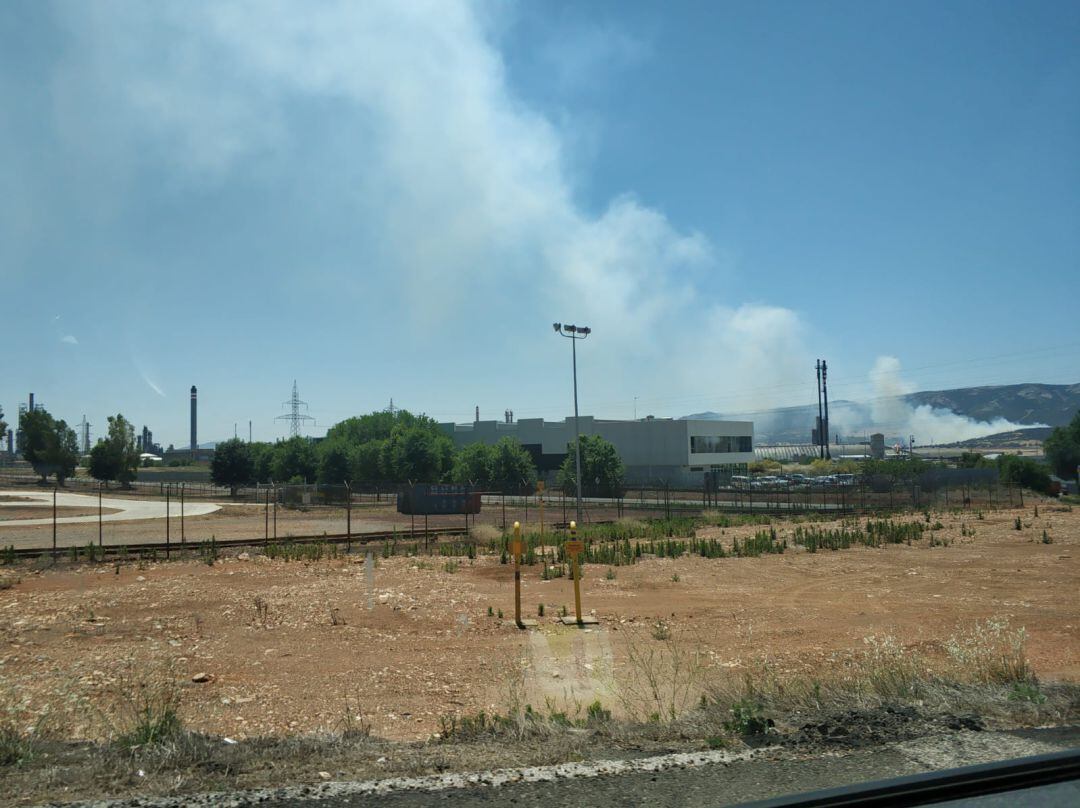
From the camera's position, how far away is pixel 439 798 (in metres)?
4.82

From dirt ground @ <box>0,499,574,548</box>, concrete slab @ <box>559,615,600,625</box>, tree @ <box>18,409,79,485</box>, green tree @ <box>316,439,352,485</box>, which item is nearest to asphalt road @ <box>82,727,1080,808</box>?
concrete slab @ <box>559,615,600,625</box>

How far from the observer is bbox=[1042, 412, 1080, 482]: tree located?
84.0 m

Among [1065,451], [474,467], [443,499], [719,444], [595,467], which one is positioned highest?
[719,444]

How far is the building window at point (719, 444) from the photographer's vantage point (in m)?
98.2

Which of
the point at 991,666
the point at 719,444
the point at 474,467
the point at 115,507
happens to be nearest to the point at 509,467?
the point at 474,467

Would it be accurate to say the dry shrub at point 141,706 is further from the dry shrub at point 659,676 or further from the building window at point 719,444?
the building window at point 719,444

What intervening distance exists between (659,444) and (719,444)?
31.6 ft

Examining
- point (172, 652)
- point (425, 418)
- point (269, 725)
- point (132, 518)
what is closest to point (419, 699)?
point (269, 725)

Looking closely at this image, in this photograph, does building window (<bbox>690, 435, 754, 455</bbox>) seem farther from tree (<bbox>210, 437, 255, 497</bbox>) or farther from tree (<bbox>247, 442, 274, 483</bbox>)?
tree (<bbox>210, 437, 255, 497</bbox>)

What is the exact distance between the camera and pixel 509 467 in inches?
3100

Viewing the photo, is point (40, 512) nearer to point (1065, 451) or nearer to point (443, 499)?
point (443, 499)

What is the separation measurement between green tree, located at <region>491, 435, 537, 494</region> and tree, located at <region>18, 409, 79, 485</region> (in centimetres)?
4992

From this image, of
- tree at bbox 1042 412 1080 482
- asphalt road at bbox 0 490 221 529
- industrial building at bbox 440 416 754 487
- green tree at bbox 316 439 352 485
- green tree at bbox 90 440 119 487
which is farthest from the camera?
industrial building at bbox 440 416 754 487

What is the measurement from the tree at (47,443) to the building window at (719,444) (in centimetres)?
7221
